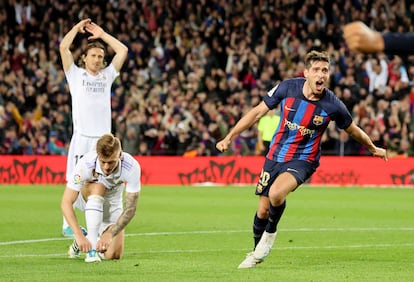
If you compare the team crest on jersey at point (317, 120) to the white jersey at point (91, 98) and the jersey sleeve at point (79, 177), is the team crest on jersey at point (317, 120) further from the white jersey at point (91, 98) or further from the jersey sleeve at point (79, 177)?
the white jersey at point (91, 98)

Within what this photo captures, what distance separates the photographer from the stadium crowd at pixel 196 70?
95.1 ft

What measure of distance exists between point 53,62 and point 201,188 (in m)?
8.57

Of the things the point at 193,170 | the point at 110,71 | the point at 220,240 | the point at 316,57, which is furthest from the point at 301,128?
the point at 193,170

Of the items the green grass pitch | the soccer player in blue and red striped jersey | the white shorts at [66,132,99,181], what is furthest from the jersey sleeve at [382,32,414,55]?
the white shorts at [66,132,99,181]

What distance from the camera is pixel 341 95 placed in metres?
29.2

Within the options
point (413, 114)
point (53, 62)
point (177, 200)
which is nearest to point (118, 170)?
point (177, 200)

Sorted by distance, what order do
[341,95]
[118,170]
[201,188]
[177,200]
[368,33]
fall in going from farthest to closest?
1. [341,95]
2. [201,188]
3. [177,200]
4. [118,170]
5. [368,33]

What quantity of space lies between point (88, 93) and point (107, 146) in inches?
142

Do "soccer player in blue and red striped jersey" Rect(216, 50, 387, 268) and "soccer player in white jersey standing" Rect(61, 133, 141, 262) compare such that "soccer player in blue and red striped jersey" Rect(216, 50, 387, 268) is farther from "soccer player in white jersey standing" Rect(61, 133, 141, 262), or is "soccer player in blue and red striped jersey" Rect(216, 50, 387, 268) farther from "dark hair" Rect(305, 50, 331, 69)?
"soccer player in white jersey standing" Rect(61, 133, 141, 262)

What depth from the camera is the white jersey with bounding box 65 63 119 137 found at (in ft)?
44.2

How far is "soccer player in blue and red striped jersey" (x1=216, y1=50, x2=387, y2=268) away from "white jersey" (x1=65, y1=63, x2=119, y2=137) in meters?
3.29

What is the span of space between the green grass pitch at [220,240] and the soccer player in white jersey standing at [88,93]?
1324 mm

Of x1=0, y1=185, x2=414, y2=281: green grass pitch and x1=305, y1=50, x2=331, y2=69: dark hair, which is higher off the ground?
x1=305, y1=50, x2=331, y2=69: dark hair

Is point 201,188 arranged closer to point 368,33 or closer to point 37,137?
point 37,137
